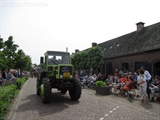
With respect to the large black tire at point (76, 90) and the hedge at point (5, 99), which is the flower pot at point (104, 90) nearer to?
the large black tire at point (76, 90)

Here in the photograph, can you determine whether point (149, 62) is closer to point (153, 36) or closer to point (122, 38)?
point (153, 36)

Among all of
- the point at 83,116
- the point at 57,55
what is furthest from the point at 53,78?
the point at 83,116

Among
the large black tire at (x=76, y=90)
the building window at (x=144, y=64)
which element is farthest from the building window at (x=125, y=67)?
the large black tire at (x=76, y=90)

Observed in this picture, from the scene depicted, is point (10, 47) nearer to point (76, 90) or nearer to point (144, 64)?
point (144, 64)

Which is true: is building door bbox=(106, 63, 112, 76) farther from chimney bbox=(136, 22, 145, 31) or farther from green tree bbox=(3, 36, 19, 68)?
green tree bbox=(3, 36, 19, 68)

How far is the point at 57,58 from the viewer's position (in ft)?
34.7

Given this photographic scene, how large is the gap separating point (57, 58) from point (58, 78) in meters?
1.65

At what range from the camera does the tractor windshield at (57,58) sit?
10.5m

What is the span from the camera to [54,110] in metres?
7.73

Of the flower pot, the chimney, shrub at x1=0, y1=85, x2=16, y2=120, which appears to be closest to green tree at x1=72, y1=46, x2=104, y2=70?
Answer: the chimney

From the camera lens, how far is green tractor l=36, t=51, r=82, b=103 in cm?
885

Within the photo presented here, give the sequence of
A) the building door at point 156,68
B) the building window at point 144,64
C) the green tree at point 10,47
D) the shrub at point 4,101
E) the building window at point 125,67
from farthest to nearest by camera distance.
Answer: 1. the green tree at point 10,47
2. the building window at point 125,67
3. the building window at point 144,64
4. the building door at point 156,68
5. the shrub at point 4,101

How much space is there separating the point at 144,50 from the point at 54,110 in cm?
1490

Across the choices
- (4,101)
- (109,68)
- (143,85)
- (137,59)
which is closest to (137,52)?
(137,59)
